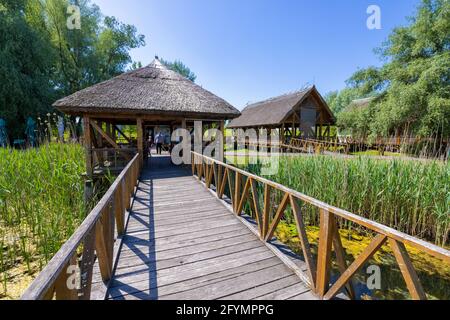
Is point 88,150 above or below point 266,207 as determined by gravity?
above

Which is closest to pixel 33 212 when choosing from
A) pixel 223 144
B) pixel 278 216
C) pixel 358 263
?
pixel 278 216

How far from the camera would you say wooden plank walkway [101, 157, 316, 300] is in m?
2.17

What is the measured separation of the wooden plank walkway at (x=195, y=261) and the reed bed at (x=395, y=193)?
234cm

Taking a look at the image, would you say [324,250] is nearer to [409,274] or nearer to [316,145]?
[409,274]

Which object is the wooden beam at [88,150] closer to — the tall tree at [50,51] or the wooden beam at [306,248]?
the wooden beam at [306,248]

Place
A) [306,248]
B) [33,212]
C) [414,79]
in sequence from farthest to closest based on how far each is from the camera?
[414,79] → [33,212] → [306,248]

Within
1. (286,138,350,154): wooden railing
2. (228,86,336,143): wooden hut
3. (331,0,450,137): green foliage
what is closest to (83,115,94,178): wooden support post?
(286,138,350,154): wooden railing

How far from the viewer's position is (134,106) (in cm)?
762

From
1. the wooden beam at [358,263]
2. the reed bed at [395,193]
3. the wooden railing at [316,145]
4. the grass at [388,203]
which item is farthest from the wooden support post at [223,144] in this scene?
the wooden beam at [358,263]

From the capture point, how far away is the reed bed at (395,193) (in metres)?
4.40

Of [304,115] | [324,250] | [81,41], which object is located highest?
[81,41]

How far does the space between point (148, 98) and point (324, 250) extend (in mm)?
8051

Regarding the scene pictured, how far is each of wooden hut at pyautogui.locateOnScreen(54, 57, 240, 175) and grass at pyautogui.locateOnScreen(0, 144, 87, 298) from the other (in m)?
2.02
